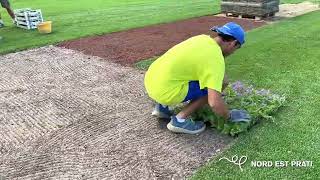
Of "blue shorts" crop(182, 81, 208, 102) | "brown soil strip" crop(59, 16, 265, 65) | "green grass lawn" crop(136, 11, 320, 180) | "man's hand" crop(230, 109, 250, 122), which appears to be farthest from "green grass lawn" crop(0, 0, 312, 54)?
"man's hand" crop(230, 109, 250, 122)

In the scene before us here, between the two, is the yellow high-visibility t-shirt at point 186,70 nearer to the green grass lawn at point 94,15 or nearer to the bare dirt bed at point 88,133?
the bare dirt bed at point 88,133

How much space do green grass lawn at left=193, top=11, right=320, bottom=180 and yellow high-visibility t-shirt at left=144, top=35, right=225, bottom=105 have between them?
652 millimetres

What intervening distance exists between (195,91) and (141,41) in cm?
374

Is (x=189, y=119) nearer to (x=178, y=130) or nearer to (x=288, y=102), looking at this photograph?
(x=178, y=130)

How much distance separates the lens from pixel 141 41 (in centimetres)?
715

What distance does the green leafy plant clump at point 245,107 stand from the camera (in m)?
3.65

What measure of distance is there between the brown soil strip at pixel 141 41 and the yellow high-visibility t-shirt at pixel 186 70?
2373mm

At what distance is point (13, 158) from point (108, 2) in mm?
9369

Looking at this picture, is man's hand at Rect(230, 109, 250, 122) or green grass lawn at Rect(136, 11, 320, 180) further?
man's hand at Rect(230, 109, 250, 122)

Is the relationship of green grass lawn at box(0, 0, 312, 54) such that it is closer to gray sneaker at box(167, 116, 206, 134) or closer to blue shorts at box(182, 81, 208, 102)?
gray sneaker at box(167, 116, 206, 134)

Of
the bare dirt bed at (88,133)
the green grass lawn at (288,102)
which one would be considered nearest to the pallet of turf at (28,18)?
the bare dirt bed at (88,133)

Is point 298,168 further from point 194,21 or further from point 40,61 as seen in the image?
point 194,21

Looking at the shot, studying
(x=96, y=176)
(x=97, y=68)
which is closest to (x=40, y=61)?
(x=97, y=68)

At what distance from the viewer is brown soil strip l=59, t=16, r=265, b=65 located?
6340 millimetres
